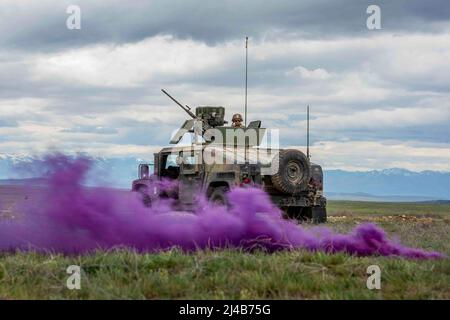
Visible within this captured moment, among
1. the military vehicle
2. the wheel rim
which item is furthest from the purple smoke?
the wheel rim

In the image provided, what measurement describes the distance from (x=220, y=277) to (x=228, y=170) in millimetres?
9524

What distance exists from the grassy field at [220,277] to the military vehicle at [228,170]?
7726mm

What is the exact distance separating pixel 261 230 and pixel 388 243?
6.28 feet

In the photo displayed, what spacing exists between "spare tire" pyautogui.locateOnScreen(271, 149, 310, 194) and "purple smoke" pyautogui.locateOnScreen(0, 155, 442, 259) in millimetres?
5525

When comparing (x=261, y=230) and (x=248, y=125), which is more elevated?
(x=248, y=125)

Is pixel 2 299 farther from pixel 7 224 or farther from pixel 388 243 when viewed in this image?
pixel 388 243

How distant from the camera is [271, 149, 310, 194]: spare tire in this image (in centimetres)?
1758

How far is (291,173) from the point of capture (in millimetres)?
17953

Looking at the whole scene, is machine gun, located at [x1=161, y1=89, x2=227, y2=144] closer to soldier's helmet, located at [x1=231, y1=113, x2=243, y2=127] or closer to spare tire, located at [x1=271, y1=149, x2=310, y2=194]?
soldier's helmet, located at [x1=231, y1=113, x2=243, y2=127]

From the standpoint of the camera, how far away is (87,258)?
9.38 meters

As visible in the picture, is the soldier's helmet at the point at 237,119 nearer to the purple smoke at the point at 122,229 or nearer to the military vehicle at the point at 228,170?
the military vehicle at the point at 228,170

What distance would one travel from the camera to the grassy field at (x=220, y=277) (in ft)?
25.3
